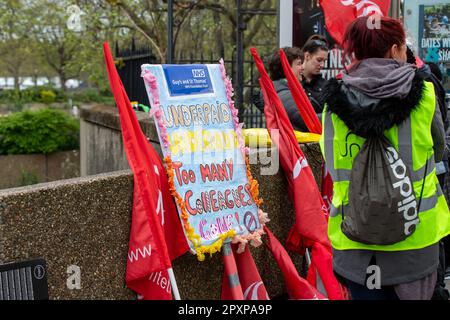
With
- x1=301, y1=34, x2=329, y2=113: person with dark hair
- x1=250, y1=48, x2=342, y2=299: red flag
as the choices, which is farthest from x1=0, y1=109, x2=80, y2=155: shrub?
x1=250, y1=48, x2=342, y2=299: red flag

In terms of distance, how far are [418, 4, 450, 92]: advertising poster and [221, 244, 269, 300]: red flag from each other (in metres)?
2.98

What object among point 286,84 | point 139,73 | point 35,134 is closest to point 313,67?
point 286,84

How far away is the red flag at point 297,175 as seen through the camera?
4832 mm

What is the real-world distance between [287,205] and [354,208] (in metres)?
2.18

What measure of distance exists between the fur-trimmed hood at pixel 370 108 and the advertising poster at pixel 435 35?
11.8ft

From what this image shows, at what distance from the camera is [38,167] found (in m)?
11.6

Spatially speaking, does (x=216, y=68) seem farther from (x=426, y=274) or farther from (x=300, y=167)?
(x=426, y=274)

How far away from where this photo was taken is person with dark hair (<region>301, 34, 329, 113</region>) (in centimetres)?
591

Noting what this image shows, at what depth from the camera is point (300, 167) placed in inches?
196

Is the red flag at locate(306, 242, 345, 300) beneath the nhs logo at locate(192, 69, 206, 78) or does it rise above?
beneath

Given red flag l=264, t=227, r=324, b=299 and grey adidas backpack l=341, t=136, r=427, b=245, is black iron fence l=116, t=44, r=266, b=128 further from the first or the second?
grey adidas backpack l=341, t=136, r=427, b=245

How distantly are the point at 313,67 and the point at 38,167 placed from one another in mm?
6612

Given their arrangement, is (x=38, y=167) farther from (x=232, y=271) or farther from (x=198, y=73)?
(x=232, y=271)

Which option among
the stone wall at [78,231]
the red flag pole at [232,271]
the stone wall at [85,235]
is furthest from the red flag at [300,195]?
the stone wall at [78,231]
